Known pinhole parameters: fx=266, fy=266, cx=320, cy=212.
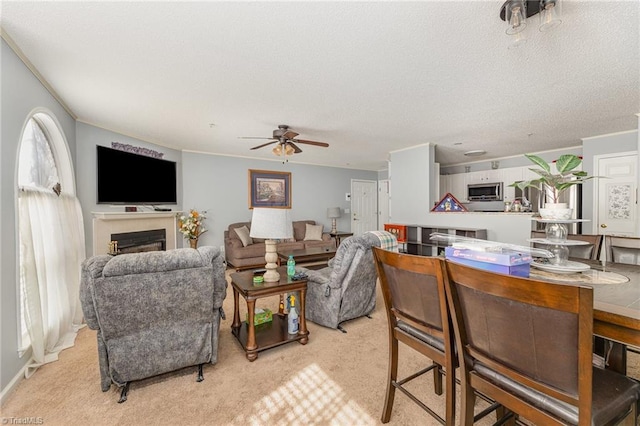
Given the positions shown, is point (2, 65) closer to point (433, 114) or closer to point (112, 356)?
point (112, 356)

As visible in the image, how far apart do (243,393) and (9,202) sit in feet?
6.70

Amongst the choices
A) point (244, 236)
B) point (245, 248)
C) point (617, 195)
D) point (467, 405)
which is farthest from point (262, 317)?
point (617, 195)

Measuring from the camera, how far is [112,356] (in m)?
1.66

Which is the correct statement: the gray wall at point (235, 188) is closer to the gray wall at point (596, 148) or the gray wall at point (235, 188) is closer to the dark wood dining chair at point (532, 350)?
the gray wall at point (596, 148)

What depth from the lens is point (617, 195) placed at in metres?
3.97

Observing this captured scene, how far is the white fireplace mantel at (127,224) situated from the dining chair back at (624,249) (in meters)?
5.30

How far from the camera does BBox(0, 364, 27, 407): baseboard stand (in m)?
1.62

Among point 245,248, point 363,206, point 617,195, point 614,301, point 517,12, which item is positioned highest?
point 517,12

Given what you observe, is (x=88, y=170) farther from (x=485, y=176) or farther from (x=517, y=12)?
(x=485, y=176)

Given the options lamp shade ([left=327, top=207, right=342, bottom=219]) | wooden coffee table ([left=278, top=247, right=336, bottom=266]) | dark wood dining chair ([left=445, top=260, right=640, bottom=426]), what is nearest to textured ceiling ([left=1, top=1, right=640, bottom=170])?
dark wood dining chair ([left=445, top=260, right=640, bottom=426])

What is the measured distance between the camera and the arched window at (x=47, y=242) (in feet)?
6.43

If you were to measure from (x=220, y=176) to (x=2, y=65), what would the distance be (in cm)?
394

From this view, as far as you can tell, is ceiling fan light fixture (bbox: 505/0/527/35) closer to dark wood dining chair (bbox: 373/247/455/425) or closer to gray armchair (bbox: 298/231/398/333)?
dark wood dining chair (bbox: 373/247/455/425)

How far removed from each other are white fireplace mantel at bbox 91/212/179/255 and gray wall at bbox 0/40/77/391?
1900 millimetres
